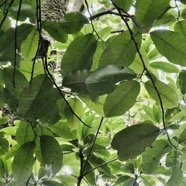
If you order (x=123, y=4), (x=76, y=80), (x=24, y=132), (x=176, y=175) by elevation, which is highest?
(x=123, y=4)

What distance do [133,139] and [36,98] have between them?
0.17m

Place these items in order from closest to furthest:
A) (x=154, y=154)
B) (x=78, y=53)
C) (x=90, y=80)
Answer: (x=90, y=80), (x=78, y=53), (x=154, y=154)

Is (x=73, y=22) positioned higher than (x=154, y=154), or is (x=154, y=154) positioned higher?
(x=73, y=22)

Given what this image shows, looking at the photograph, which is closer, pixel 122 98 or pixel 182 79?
pixel 122 98

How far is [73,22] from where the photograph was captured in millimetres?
594

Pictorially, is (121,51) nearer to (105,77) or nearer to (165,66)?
(105,77)

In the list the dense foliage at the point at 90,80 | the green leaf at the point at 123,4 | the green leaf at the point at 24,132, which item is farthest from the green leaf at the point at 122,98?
the green leaf at the point at 24,132

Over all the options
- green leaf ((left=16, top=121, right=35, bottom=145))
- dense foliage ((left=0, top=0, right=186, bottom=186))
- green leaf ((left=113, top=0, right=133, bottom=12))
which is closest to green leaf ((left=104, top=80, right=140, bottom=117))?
dense foliage ((left=0, top=0, right=186, bottom=186))

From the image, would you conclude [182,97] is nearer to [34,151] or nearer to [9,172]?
[34,151]

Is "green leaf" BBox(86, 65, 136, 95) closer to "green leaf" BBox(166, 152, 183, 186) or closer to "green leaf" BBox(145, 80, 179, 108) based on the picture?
"green leaf" BBox(145, 80, 179, 108)

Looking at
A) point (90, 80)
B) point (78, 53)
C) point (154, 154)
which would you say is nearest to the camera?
point (90, 80)

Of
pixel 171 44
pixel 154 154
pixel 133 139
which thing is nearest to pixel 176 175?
pixel 154 154

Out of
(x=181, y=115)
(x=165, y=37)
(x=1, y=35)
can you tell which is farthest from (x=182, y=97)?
(x=1, y=35)

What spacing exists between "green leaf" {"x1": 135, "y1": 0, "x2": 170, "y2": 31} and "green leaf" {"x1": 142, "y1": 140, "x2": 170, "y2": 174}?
0.26 meters
